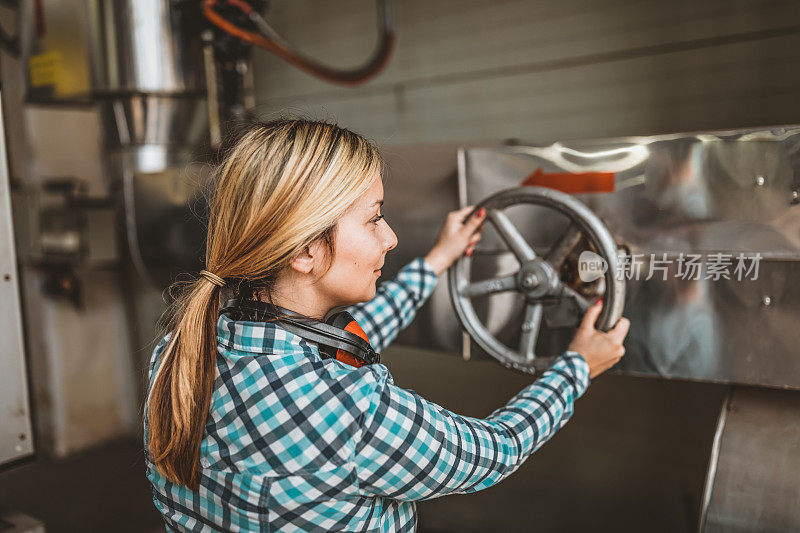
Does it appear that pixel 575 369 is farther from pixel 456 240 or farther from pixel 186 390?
pixel 186 390

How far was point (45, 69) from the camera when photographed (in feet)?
8.14

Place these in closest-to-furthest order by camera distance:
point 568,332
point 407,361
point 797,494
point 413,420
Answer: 1. point 413,420
2. point 797,494
3. point 568,332
4. point 407,361

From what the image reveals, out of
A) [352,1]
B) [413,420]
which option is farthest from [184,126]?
[413,420]

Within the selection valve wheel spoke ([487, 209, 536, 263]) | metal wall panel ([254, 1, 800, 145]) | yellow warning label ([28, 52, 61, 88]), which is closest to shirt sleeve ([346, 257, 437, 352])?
valve wheel spoke ([487, 209, 536, 263])

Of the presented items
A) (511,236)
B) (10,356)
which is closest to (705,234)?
(511,236)

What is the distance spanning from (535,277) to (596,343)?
7.4 inches

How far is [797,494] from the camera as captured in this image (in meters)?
1.25

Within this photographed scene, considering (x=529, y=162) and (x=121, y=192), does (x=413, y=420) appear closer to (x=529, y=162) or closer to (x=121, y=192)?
(x=529, y=162)

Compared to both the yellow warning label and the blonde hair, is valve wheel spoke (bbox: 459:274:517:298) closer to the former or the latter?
the blonde hair

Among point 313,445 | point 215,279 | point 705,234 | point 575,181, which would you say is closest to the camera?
point 313,445

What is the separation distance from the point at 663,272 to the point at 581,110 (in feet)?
4.42

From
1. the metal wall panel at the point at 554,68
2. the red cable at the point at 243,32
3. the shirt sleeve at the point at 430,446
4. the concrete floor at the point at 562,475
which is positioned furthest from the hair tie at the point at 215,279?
the concrete floor at the point at 562,475

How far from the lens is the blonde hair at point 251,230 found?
2.75 feet

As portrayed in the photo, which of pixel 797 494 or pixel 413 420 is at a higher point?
pixel 413 420
